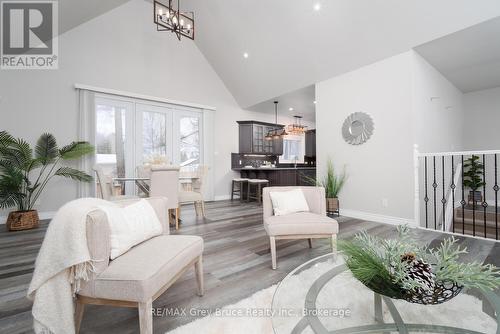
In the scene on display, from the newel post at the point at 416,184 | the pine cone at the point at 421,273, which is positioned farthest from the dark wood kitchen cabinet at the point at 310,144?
the pine cone at the point at 421,273

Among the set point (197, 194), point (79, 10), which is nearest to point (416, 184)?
point (197, 194)

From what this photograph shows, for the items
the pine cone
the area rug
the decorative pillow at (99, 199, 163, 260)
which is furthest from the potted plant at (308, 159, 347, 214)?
the pine cone

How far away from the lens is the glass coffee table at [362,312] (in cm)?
92

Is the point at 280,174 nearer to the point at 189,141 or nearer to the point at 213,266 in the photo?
the point at 189,141

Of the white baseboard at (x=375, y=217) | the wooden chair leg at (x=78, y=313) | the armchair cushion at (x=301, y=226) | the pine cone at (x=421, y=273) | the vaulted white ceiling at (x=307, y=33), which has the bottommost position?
the white baseboard at (x=375, y=217)

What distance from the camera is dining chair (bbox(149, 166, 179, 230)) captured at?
10.6 feet

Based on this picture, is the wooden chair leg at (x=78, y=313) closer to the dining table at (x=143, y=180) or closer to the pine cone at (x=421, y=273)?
the pine cone at (x=421, y=273)

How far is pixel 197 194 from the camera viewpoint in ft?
13.0

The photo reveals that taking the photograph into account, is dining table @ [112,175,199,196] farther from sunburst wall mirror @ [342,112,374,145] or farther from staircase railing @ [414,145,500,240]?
staircase railing @ [414,145,500,240]

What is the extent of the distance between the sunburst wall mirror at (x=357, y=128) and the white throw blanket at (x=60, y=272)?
13.7 ft

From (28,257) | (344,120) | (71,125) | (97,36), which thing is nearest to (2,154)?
(71,125)

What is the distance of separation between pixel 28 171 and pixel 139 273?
12.8 feet

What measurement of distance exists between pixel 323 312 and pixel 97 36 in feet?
19.8

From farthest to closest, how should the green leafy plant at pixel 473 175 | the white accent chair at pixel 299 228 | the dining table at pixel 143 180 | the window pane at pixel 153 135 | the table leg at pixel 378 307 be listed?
the window pane at pixel 153 135 → the green leafy plant at pixel 473 175 → the dining table at pixel 143 180 → the white accent chair at pixel 299 228 → the table leg at pixel 378 307
